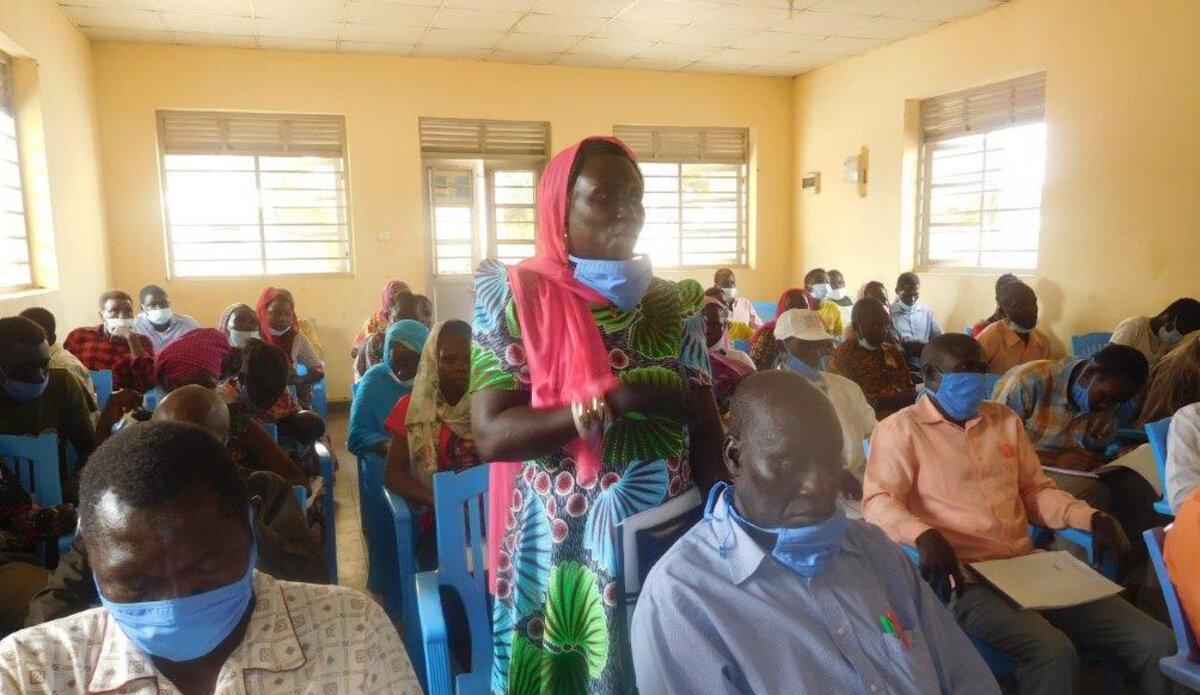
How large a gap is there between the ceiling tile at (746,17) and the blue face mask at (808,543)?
6.07 metres

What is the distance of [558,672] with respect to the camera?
1515 millimetres

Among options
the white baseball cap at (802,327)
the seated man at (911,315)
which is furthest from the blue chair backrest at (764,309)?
the white baseball cap at (802,327)

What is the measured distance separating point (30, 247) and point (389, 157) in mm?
3279

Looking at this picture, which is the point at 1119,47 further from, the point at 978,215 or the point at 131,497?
the point at 131,497

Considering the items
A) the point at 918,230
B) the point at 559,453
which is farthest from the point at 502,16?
the point at 559,453

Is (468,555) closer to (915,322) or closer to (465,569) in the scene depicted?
(465,569)

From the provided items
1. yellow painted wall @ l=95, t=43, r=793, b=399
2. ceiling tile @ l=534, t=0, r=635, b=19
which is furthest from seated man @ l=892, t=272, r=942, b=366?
ceiling tile @ l=534, t=0, r=635, b=19

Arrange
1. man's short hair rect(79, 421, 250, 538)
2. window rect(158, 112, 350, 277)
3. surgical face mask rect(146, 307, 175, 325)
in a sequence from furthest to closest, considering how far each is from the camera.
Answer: window rect(158, 112, 350, 277) < surgical face mask rect(146, 307, 175, 325) < man's short hair rect(79, 421, 250, 538)

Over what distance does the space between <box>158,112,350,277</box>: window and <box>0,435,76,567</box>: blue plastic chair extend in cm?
544

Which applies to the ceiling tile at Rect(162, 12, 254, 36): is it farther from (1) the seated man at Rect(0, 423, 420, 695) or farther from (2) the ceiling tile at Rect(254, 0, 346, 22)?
(1) the seated man at Rect(0, 423, 420, 695)

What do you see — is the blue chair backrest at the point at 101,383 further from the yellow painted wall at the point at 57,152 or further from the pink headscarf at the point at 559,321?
the pink headscarf at the point at 559,321

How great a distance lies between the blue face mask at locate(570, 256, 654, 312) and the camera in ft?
4.87

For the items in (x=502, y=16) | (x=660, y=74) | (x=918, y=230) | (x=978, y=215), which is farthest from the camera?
(x=660, y=74)

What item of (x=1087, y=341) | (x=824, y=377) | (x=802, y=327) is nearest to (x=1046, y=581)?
(x=824, y=377)
